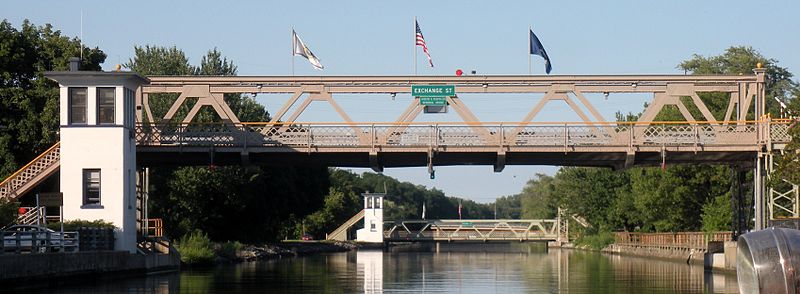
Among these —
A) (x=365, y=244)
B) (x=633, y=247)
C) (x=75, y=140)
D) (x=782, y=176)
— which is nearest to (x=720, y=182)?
(x=633, y=247)

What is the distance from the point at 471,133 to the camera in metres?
50.7

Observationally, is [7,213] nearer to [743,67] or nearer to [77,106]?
[77,106]

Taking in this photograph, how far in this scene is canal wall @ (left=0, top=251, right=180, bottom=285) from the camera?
3761 centimetres

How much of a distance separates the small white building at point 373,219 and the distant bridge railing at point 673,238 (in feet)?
109

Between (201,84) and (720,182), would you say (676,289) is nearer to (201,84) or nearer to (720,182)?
(201,84)

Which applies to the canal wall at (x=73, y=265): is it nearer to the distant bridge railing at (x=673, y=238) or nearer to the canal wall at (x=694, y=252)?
the canal wall at (x=694, y=252)

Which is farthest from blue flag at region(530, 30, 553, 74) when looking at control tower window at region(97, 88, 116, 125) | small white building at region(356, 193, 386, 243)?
small white building at region(356, 193, 386, 243)

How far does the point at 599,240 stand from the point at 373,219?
3170 centimetres

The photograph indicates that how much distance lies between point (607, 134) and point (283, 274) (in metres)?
14.6

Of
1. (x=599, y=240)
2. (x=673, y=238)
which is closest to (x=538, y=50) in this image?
(x=673, y=238)

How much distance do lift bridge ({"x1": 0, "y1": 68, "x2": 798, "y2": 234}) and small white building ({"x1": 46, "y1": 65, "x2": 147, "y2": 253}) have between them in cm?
110

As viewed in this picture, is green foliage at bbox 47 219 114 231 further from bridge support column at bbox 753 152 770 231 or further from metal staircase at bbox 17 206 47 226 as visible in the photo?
bridge support column at bbox 753 152 770 231

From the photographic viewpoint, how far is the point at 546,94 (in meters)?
51.2

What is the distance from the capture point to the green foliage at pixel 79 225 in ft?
154
